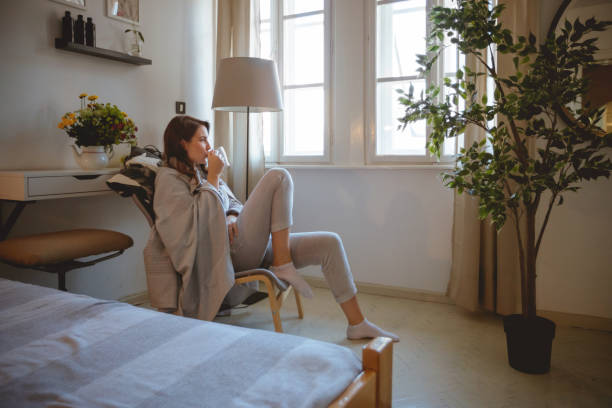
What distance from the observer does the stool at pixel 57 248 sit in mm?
1727

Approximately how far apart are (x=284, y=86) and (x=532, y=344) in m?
2.31

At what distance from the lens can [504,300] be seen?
7.64ft

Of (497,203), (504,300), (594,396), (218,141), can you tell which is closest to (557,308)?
(504,300)

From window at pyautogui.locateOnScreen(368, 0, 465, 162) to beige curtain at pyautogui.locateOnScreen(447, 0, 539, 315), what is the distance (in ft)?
1.21

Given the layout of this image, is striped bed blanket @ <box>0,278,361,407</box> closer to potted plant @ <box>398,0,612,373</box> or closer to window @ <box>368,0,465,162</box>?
potted plant @ <box>398,0,612,373</box>

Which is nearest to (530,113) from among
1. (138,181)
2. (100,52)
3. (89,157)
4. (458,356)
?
(458,356)

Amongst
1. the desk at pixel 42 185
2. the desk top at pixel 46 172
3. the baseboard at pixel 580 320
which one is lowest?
the baseboard at pixel 580 320

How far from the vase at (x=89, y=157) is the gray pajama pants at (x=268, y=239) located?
87 centimetres

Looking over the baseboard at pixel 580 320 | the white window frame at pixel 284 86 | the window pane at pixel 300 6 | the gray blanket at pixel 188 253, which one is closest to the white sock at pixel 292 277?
the gray blanket at pixel 188 253

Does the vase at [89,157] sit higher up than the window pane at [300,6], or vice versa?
the window pane at [300,6]

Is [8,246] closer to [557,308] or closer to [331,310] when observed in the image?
[331,310]

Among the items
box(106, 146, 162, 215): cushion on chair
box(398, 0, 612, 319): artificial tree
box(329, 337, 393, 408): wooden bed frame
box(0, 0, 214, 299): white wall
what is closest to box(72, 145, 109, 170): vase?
box(0, 0, 214, 299): white wall

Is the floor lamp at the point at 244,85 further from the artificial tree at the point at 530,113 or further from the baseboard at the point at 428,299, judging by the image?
the baseboard at the point at 428,299

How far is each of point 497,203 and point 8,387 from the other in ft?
5.35
